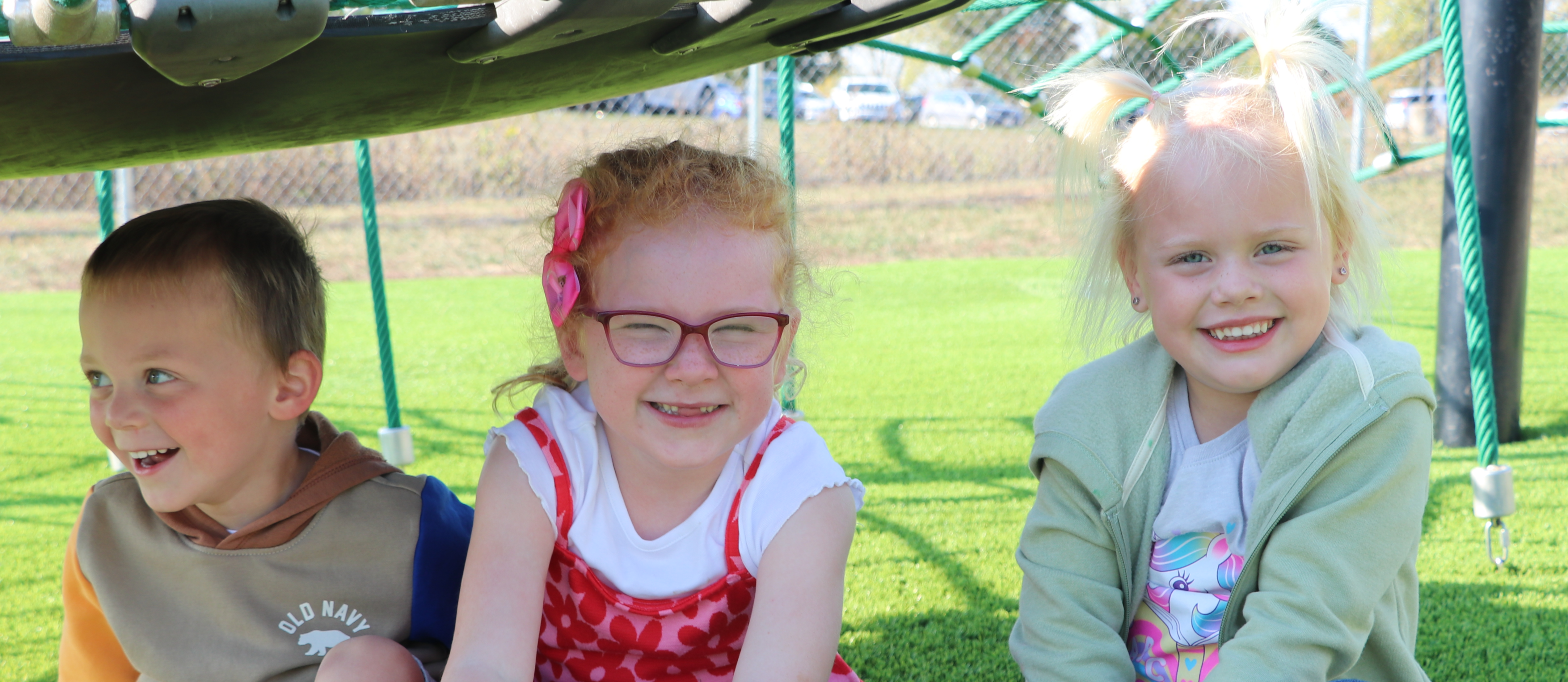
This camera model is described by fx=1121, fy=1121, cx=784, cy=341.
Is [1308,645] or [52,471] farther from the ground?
[1308,645]

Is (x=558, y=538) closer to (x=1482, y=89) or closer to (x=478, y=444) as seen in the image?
(x=478, y=444)

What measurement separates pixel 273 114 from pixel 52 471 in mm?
2954

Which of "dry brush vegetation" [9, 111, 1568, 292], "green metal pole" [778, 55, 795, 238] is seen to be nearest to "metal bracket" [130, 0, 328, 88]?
"green metal pole" [778, 55, 795, 238]

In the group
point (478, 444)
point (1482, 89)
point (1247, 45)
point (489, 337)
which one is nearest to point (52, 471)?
point (478, 444)

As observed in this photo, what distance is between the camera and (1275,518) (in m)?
1.20

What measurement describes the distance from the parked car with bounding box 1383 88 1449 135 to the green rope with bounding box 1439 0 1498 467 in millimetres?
8367

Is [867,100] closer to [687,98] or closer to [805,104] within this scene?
[805,104]

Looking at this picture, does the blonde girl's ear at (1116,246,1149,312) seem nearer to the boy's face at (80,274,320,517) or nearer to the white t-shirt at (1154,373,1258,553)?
the white t-shirt at (1154,373,1258,553)

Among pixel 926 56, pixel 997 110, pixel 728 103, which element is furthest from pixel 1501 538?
pixel 997 110

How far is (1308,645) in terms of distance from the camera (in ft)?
3.79

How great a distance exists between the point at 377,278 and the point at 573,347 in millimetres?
1382

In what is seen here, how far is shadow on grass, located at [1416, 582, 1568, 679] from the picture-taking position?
1.78m

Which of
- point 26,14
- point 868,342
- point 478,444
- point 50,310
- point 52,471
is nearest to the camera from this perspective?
point 26,14

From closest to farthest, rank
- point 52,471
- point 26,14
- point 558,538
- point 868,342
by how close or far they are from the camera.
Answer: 1. point 26,14
2. point 558,538
3. point 52,471
4. point 868,342
